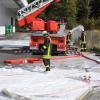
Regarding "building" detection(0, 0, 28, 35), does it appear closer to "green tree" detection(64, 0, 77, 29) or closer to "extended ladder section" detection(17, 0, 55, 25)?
"green tree" detection(64, 0, 77, 29)

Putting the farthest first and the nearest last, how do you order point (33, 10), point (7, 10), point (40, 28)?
1. point (7, 10)
2. point (33, 10)
3. point (40, 28)

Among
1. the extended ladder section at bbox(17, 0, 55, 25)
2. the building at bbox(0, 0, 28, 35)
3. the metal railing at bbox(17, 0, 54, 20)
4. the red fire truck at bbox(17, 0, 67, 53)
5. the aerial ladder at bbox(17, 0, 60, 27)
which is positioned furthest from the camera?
the building at bbox(0, 0, 28, 35)

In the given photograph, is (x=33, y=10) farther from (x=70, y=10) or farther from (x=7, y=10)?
(x=70, y=10)

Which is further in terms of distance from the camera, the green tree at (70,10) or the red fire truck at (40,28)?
the green tree at (70,10)

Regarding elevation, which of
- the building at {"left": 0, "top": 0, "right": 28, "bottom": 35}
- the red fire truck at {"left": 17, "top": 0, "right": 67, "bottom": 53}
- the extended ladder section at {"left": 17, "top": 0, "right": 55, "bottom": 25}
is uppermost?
the building at {"left": 0, "top": 0, "right": 28, "bottom": 35}

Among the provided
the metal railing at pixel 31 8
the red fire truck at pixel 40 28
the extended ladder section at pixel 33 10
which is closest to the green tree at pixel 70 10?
the metal railing at pixel 31 8

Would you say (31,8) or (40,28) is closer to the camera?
(40,28)

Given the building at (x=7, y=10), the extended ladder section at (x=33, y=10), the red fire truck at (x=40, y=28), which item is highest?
the building at (x=7, y=10)

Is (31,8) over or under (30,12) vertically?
over

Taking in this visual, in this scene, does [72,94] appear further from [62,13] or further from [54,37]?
[62,13]

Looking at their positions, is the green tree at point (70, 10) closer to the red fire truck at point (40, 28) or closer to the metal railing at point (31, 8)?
the metal railing at point (31, 8)

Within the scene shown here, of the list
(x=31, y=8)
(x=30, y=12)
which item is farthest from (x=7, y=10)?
(x=30, y=12)

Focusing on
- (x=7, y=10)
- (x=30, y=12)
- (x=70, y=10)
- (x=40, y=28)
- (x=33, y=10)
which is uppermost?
(x=70, y=10)

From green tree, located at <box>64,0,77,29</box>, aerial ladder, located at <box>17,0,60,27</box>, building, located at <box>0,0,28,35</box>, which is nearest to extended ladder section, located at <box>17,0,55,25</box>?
aerial ladder, located at <box>17,0,60,27</box>
